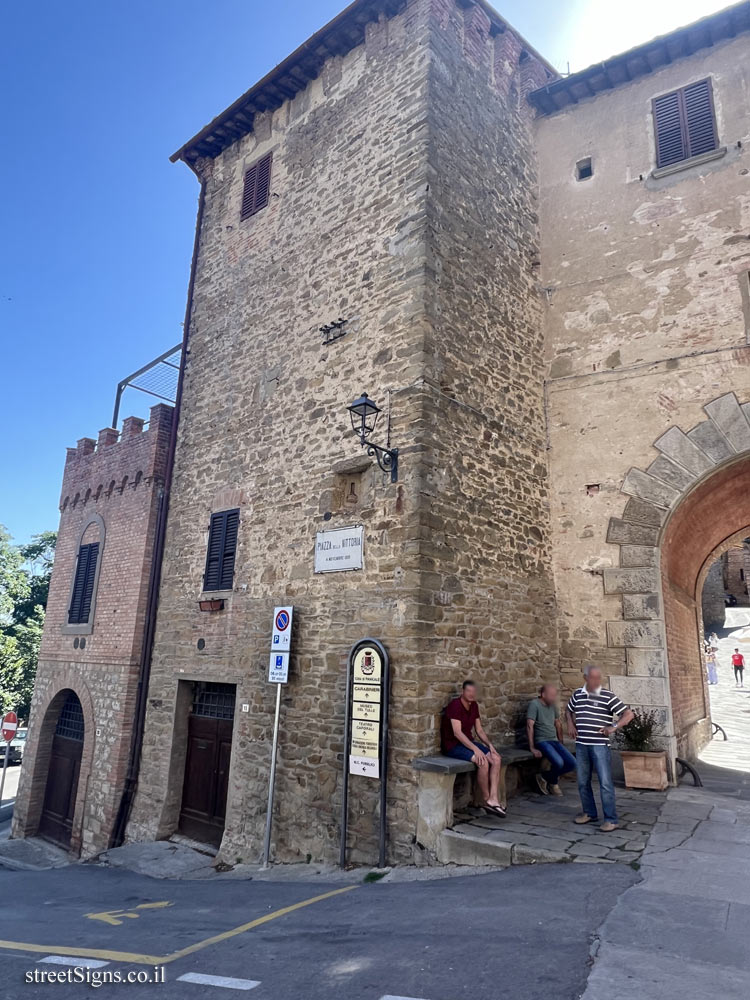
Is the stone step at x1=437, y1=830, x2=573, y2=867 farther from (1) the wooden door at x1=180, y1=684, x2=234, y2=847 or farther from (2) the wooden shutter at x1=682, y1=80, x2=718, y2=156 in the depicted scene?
(2) the wooden shutter at x1=682, y1=80, x2=718, y2=156

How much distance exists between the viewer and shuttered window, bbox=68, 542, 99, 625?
12.0 m

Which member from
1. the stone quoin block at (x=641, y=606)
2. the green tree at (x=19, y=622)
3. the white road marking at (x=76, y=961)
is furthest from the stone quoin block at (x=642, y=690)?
the green tree at (x=19, y=622)

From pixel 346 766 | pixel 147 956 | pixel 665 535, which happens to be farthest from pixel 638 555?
pixel 147 956

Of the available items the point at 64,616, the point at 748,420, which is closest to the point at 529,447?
the point at 748,420

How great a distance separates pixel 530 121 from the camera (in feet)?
34.2

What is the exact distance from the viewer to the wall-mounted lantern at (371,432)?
278 inches

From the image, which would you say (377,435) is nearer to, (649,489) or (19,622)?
(649,489)

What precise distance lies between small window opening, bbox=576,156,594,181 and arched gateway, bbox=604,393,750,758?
4177 millimetres

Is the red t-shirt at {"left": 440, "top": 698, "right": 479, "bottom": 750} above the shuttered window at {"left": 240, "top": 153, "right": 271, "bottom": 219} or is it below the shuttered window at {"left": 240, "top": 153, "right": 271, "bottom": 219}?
below

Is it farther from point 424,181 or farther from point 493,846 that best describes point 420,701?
point 424,181

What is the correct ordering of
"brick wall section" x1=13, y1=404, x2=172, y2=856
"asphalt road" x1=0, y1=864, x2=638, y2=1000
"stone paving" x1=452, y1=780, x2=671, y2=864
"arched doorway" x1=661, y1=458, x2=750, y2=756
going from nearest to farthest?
"asphalt road" x1=0, y1=864, x2=638, y2=1000 < "stone paving" x1=452, y1=780, x2=671, y2=864 < "arched doorway" x1=661, y1=458, x2=750, y2=756 < "brick wall section" x1=13, y1=404, x2=172, y2=856

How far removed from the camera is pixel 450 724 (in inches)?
256

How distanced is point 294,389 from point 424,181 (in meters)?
3.10

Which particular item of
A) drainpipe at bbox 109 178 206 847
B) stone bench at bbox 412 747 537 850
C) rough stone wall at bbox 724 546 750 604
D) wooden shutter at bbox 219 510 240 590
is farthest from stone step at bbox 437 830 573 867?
rough stone wall at bbox 724 546 750 604
